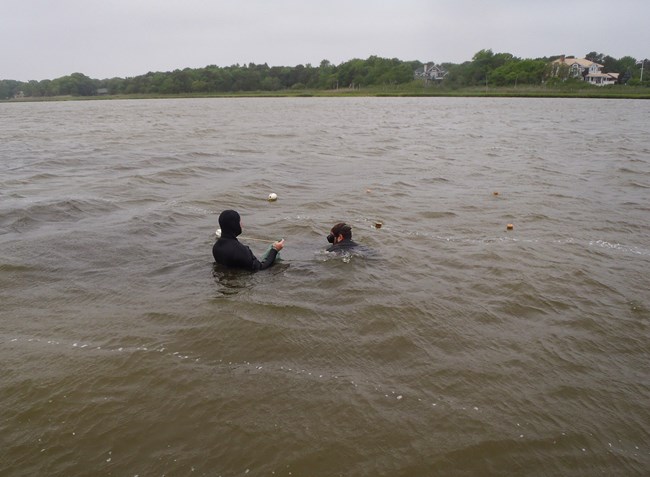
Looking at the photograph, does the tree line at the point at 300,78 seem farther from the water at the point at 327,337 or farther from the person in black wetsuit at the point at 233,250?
the person in black wetsuit at the point at 233,250

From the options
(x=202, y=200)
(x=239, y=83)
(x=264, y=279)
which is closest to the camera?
(x=264, y=279)

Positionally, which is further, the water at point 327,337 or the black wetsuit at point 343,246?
the black wetsuit at point 343,246

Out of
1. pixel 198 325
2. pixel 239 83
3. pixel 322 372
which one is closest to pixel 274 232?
pixel 198 325

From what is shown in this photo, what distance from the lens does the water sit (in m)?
3.97

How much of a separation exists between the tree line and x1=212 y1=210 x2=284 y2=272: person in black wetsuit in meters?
110

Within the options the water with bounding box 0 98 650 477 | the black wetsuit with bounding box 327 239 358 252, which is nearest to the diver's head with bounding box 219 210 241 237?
the water with bounding box 0 98 650 477

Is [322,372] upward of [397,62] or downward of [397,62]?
downward

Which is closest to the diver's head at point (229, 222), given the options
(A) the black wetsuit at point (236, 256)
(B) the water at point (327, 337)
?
(A) the black wetsuit at point (236, 256)

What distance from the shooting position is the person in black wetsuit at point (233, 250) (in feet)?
24.7

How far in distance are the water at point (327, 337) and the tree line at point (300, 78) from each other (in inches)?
4181

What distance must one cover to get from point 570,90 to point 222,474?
96.2 meters

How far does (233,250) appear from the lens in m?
7.62

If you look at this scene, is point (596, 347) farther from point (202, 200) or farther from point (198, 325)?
point (202, 200)

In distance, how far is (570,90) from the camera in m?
84.2
